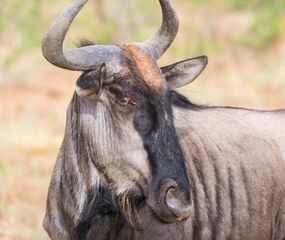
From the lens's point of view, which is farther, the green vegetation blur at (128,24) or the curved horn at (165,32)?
the green vegetation blur at (128,24)

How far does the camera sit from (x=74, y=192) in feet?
19.8

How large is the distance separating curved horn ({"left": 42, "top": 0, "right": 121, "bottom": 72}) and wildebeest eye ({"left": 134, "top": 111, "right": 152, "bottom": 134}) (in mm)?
322

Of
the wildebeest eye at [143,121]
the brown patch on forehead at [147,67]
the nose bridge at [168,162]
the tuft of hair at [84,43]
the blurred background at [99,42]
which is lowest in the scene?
the blurred background at [99,42]

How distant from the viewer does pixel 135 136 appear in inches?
223

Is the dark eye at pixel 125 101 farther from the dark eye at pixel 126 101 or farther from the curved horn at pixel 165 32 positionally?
the curved horn at pixel 165 32

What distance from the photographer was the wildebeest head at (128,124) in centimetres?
558

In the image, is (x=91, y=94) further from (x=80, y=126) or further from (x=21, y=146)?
(x=21, y=146)

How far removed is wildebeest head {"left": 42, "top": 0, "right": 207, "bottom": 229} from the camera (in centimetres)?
558

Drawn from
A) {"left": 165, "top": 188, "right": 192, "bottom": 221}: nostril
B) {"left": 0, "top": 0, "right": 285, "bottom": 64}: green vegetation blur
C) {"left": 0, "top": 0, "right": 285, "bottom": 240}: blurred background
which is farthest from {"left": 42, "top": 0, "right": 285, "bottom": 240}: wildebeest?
{"left": 0, "top": 0, "right": 285, "bottom": 64}: green vegetation blur

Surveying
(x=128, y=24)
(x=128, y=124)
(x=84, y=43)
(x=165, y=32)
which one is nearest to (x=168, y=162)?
(x=128, y=124)

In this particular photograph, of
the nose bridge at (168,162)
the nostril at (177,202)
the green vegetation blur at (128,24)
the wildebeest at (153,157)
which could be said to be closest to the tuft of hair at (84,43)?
the wildebeest at (153,157)

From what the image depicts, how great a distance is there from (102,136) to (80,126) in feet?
0.69

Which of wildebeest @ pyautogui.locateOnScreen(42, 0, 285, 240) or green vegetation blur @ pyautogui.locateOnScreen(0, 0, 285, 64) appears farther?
green vegetation blur @ pyautogui.locateOnScreen(0, 0, 285, 64)

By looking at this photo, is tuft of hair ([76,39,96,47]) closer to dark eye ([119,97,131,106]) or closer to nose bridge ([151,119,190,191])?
dark eye ([119,97,131,106])
